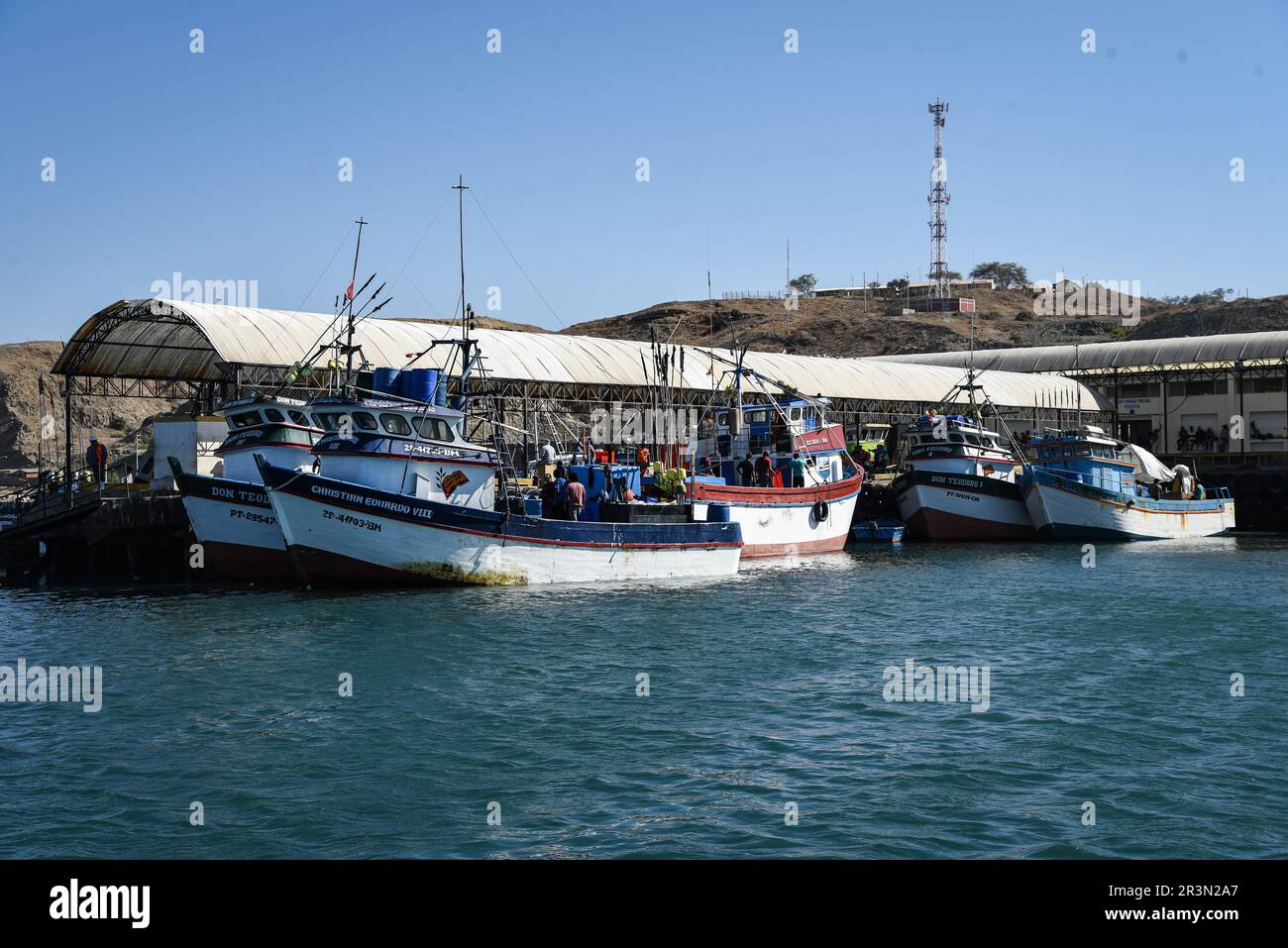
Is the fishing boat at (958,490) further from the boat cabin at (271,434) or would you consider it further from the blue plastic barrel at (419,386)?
the boat cabin at (271,434)

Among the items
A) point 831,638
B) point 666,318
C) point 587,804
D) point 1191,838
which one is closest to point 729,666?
point 831,638

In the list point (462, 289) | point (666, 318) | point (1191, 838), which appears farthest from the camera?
point (666, 318)

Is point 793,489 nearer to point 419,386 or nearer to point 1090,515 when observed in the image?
point 1090,515

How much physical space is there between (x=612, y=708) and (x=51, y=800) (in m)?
6.96

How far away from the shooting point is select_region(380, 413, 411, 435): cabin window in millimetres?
28391

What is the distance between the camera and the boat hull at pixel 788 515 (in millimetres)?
37031

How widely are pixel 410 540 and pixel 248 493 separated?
5.03 m

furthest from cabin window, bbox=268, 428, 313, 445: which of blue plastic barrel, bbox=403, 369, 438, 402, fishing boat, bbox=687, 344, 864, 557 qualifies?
fishing boat, bbox=687, 344, 864, 557

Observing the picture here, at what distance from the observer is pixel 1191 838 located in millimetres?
10211

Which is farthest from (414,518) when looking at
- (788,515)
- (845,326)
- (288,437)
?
(845,326)

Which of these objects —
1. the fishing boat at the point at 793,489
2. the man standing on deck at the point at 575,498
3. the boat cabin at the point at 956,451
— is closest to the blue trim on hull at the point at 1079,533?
the boat cabin at the point at 956,451
